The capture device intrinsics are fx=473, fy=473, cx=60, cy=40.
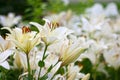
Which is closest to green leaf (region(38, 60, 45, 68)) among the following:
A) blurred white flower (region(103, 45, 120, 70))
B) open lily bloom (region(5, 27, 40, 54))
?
open lily bloom (region(5, 27, 40, 54))

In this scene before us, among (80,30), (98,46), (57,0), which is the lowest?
(98,46)

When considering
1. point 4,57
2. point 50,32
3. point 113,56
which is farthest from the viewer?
point 113,56

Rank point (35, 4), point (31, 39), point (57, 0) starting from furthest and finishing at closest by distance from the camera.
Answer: point (57, 0) → point (35, 4) → point (31, 39)

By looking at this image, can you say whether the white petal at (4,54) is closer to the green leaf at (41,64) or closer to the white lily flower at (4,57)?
the white lily flower at (4,57)

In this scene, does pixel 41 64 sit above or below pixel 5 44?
below

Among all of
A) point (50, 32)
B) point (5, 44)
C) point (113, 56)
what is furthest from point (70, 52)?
point (113, 56)

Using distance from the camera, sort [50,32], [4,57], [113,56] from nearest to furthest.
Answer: [4,57]
[50,32]
[113,56]

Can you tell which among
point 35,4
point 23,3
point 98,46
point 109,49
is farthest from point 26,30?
point 23,3

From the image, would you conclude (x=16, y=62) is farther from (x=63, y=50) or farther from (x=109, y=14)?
(x=109, y=14)

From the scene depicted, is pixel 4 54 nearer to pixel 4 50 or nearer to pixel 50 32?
pixel 4 50

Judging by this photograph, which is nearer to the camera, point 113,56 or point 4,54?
point 4,54
